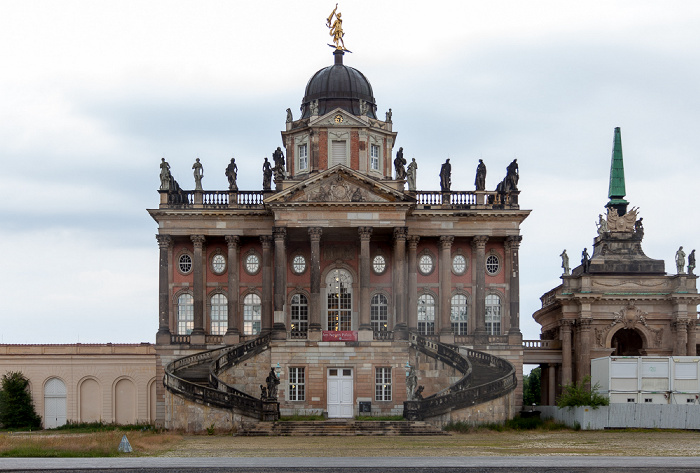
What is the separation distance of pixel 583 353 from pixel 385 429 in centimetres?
2563

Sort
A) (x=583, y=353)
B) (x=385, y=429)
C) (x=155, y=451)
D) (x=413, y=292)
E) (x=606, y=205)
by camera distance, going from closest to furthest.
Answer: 1. (x=155, y=451)
2. (x=385, y=429)
3. (x=413, y=292)
4. (x=583, y=353)
5. (x=606, y=205)

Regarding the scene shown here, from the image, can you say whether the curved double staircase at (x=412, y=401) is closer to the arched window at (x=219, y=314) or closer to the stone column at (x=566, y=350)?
the arched window at (x=219, y=314)

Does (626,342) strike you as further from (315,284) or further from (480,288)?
(315,284)

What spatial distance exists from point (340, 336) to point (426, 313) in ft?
28.2

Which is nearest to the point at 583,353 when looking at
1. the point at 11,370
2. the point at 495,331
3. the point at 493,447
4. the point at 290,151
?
the point at 495,331

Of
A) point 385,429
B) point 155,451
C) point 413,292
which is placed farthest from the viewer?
point 413,292

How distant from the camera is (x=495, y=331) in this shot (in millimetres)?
69375

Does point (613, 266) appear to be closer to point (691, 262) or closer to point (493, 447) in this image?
point (691, 262)

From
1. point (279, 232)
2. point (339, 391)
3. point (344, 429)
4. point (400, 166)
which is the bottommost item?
point (344, 429)

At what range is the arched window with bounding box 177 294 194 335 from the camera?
6888cm

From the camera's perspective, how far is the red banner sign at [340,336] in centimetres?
6272

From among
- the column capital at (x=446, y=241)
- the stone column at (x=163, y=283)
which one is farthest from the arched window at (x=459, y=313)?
the stone column at (x=163, y=283)

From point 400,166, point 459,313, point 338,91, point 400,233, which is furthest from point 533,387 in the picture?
point 400,233

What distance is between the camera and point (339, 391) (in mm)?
62594
